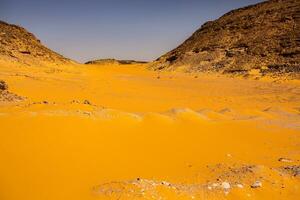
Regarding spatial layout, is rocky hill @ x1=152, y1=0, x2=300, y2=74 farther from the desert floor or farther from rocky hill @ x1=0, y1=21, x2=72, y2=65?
the desert floor

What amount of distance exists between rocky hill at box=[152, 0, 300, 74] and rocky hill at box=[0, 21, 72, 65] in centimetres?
1209

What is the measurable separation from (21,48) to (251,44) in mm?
20436

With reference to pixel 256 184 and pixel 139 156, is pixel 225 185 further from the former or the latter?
pixel 139 156

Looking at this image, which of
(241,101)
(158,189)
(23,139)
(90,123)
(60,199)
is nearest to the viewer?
(60,199)

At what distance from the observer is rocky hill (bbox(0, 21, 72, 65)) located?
27.1m

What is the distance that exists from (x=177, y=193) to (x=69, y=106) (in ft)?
11.4

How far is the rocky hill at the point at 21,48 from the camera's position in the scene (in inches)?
1066

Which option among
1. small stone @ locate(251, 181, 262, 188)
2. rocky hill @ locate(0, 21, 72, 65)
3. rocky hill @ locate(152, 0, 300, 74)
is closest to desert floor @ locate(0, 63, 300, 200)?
small stone @ locate(251, 181, 262, 188)

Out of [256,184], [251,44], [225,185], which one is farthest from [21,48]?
[256,184]

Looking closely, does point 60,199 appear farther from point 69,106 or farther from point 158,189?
point 69,106

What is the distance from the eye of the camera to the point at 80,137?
585 centimetres

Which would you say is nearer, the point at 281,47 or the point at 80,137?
the point at 80,137

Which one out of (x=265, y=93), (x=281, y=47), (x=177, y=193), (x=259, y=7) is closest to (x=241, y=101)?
(x=265, y=93)

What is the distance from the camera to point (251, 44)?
3262 cm
